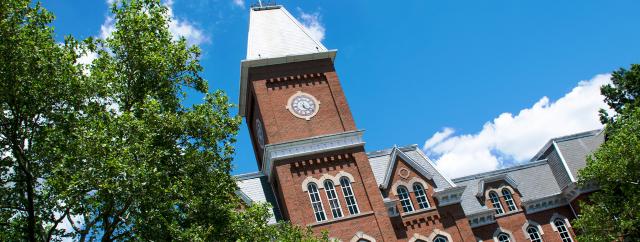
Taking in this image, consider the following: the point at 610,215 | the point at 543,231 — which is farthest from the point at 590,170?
the point at 543,231

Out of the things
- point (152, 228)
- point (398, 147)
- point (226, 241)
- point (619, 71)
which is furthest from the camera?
point (619, 71)

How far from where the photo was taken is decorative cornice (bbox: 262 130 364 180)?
99.7ft

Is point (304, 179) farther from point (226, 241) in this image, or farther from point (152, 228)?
point (152, 228)

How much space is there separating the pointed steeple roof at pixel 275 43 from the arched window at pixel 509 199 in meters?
14.6

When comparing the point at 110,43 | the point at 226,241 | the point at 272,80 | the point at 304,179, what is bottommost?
the point at 226,241

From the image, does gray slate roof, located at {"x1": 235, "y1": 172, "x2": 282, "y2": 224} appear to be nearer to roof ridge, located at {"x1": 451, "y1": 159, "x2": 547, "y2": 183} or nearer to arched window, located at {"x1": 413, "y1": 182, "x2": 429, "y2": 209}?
arched window, located at {"x1": 413, "y1": 182, "x2": 429, "y2": 209}

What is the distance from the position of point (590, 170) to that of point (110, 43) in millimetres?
23269

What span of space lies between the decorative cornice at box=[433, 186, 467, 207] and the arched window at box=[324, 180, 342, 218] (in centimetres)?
583

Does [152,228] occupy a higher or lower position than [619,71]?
lower

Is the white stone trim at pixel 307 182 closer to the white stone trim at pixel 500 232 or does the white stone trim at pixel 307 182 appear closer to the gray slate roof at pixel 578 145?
the white stone trim at pixel 500 232

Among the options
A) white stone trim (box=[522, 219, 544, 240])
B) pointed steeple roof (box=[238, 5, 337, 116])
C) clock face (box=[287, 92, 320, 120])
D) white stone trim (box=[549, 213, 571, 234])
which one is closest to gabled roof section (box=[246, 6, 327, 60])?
pointed steeple roof (box=[238, 5, 337, 116])

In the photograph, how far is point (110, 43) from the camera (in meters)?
20.5

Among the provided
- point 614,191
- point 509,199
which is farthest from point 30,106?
point 509,199

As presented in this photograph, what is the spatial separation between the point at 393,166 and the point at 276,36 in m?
10.9
